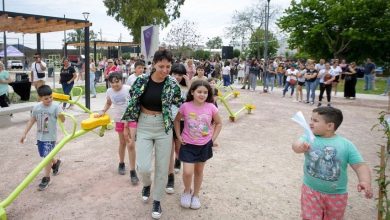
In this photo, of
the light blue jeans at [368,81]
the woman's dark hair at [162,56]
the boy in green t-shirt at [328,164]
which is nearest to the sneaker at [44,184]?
the woman's dark hair at [162,56]

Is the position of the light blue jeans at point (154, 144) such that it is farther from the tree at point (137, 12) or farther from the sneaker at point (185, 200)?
the tree at point (137, 12)

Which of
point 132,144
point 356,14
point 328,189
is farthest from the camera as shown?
point 356,14

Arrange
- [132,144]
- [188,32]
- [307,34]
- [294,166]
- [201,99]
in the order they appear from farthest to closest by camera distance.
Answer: [188,32]
[307,34]
[294,166]
[132,144]
[201,99]

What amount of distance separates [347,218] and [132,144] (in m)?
2.56

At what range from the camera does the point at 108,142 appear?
6578 millimetres

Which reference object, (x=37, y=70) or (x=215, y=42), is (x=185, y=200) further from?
(x=215, y=42)

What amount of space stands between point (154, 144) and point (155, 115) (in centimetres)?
32

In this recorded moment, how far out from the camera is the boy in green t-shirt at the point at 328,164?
8.08 ft

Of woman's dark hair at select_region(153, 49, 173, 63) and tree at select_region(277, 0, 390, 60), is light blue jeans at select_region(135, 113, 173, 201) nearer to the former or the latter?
woman's dark hair at select_region(153, 49, 173, 63)

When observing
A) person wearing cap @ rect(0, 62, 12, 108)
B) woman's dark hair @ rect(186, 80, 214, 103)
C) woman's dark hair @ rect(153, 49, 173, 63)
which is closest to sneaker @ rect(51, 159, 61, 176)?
woman's dark hair @ rect(186, 80, 214, 103)

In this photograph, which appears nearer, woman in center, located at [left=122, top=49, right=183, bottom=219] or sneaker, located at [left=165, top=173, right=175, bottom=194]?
woman in center, located at [left=122, top=49, right=183, bottom=219]

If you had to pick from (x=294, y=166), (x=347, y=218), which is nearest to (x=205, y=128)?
(x=347, y=218)

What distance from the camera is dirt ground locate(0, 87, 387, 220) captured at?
144 inches

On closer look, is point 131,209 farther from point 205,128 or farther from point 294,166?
point 294,166
